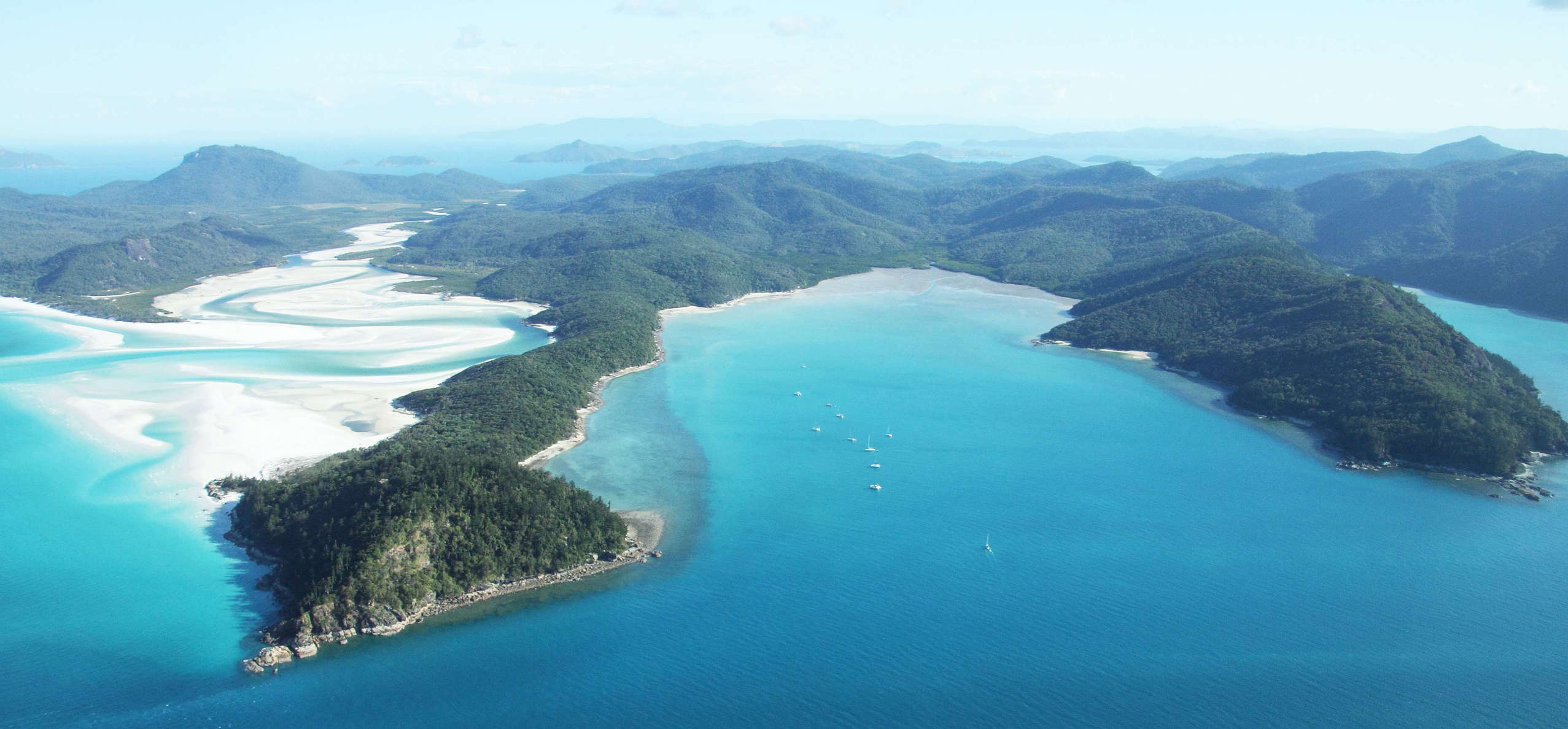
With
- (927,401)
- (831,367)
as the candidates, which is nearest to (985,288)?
(831,367)

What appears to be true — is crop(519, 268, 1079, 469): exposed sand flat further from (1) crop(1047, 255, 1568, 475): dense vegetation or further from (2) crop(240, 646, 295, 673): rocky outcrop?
(2) crop(240, 646, 295, 673): rocky outcrop

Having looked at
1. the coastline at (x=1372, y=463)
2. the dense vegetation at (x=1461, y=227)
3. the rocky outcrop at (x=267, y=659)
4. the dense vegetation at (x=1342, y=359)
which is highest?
the dense vegetation at (x=1461, y=227)

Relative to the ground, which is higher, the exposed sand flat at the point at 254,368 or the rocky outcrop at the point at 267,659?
the exposed sand flat at the point at 254,368

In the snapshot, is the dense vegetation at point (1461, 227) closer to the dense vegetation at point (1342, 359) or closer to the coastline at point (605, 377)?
the dense vegetation at point (1342, 359)

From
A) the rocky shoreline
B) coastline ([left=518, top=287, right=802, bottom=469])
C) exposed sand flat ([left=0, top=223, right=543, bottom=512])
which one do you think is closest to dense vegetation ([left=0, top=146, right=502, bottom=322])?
exposed sand flat ([left=0, top=223, right=543, bottom=512])

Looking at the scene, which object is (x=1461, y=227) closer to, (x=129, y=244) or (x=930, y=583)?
(x=930, y=583)

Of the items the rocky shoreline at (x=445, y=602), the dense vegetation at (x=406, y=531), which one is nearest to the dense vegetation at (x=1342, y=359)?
the rocky shoreline at (x=445, y=602)

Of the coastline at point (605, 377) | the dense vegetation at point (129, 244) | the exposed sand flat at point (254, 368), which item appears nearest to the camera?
the coastline at point (605, 377)
